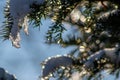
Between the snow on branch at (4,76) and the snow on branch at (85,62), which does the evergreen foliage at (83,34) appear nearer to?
the snow on branch at (85,62)

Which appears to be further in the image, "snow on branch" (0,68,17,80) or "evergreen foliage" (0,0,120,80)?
"snow on branch" (0,68,17,80)

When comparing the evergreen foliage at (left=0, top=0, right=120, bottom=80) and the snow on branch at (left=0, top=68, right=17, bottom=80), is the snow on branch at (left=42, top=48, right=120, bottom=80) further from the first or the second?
the snow on branch at (left=0, top=68, right=17, bottom=80)

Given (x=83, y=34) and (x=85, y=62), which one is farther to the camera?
(x=83, y=34)

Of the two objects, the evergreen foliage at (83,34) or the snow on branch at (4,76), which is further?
the snow on branch at (4,76)

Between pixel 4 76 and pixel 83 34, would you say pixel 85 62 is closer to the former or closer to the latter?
pixel 4 76

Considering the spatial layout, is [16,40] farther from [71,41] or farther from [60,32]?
[71,41]

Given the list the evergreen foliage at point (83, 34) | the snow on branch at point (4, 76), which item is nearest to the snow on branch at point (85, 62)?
the evergreen foliage at point (83, 34)

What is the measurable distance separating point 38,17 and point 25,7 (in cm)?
28

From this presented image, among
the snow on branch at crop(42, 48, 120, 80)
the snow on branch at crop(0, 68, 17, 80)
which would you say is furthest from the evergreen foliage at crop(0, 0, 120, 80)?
the snow on branch at crop(0, 68, 17, 80)

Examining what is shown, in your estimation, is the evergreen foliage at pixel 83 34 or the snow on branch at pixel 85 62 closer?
the evergreen foliage at pixel 83 34

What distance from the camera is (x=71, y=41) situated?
2852mm

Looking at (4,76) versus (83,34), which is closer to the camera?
(4,76)

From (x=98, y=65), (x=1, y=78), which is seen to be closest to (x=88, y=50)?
(x=98, y=65)

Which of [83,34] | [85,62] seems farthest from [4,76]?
[83,34]
